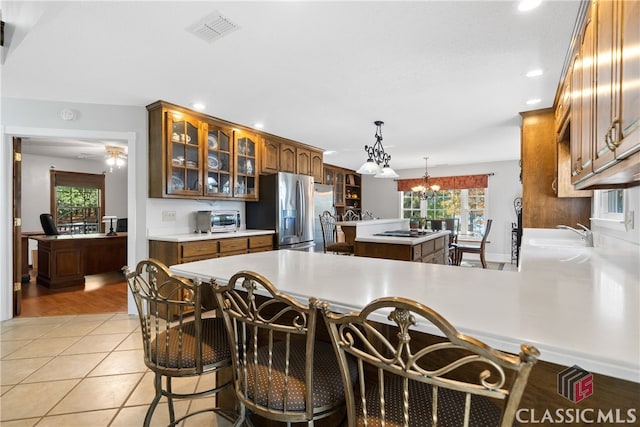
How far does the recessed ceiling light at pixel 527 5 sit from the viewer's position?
5.49ft

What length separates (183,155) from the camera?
357 cm

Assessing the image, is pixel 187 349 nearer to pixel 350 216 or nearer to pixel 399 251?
pixel 399 251

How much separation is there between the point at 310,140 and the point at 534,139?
3.00 m

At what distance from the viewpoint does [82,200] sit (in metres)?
7.21

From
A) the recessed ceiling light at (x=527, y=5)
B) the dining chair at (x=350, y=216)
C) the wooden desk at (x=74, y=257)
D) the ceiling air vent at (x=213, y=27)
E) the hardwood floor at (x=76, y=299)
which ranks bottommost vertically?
the hardwood floor at (x=76, y=299)

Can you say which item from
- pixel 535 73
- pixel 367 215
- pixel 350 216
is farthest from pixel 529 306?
pixel 367 215

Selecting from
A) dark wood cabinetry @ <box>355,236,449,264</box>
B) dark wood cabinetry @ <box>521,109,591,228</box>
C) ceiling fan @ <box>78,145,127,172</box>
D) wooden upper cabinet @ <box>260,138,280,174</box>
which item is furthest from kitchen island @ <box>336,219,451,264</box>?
ceiling fan @ <box>78,145,127,172</box>

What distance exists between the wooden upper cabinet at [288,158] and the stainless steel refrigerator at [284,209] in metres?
0.39

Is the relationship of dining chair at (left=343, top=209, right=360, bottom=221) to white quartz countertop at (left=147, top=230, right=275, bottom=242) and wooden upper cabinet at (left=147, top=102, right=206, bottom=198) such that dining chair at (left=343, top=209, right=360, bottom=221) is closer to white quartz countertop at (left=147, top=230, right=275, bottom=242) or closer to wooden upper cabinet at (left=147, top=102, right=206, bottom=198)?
white quartz countertop at (left=147, top=230, right=275, bottom=242)

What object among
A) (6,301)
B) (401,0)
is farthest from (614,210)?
(6,301)

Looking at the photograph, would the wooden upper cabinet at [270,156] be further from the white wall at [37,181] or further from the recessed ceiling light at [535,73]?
the white wall at [37,181]

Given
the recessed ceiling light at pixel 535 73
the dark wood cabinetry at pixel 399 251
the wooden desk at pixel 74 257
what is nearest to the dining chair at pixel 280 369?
the dark wood cabinetry at pixel 399 251

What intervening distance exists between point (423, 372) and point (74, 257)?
5644 mm

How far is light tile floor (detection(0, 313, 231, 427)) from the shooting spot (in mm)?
1801
